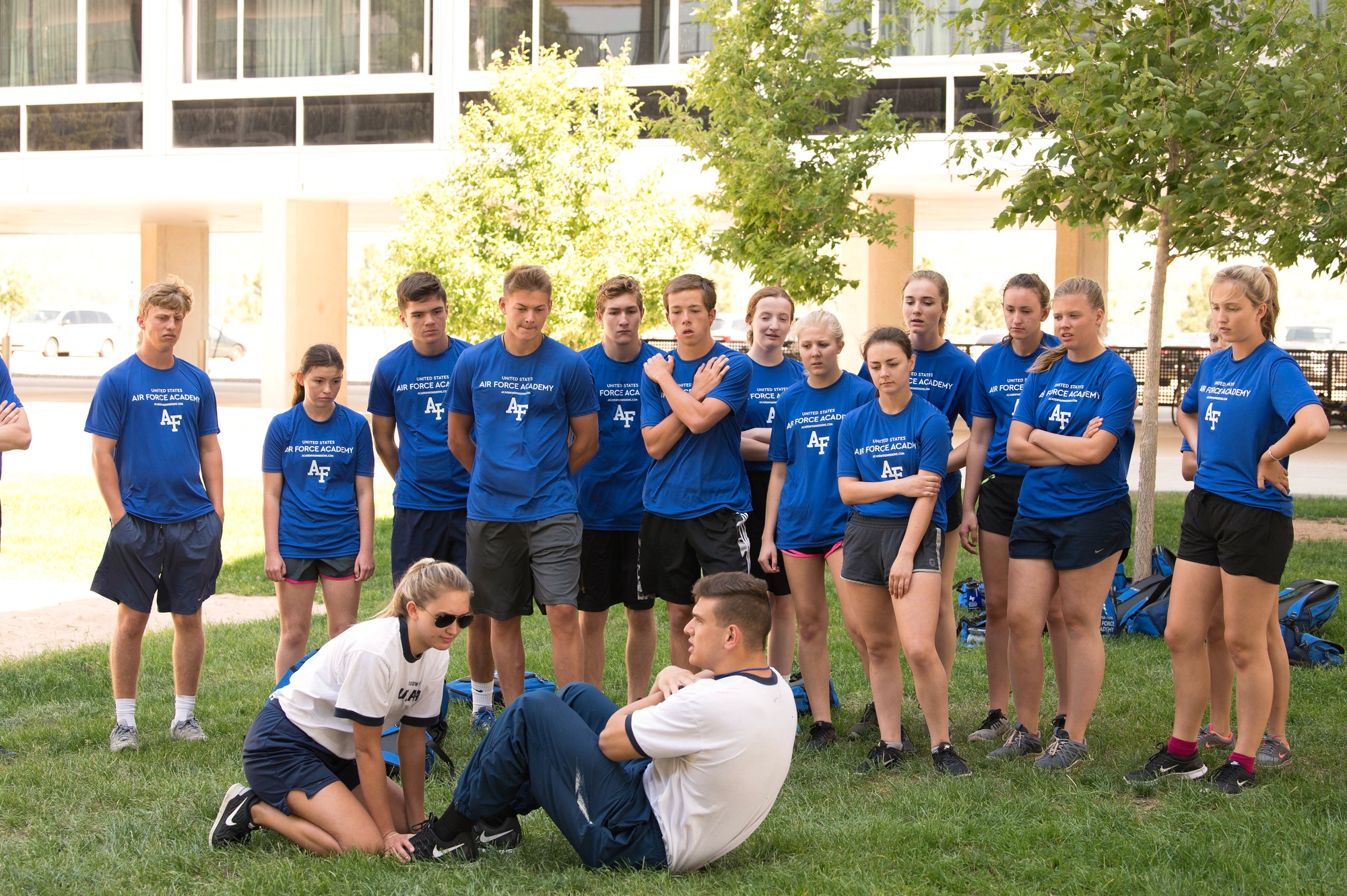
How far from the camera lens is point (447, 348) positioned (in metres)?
6.01

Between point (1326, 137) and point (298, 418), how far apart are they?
20.7ft

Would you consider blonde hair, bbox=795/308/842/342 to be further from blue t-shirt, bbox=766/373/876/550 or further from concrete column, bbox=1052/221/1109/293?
concrete column, bbox=1052/221/1109/293

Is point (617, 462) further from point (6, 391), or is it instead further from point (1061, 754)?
point (6, 391)

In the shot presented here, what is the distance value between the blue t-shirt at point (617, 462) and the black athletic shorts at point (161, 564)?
175 cm

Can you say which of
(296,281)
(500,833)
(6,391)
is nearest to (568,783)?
(500,833)

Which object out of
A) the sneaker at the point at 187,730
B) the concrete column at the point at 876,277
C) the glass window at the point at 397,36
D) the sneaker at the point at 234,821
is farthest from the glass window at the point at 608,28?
the sneaker at the point at 234,821

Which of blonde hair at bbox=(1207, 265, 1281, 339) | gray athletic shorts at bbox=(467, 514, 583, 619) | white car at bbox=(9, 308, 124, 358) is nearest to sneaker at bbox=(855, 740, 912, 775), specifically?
gray athletic shorts at bbox=(467, 514, 583, 619)

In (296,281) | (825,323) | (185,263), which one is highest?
(185,263)

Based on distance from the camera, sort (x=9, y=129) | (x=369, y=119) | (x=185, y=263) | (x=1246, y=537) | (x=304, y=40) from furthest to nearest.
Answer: (x=185, y=263), (x=9, y=129), (x=304, y=40), (x=369, y=119), (x=1246, y=537)

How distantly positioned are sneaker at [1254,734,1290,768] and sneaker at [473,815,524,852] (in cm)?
308

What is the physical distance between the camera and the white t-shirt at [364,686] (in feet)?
13.2

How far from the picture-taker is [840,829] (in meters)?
4.34

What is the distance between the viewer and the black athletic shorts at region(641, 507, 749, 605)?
17.8 feet

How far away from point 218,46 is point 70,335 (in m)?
30.1
